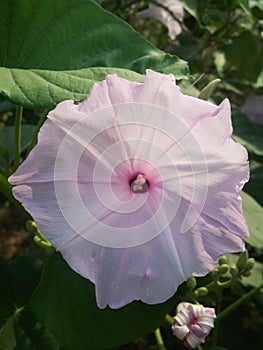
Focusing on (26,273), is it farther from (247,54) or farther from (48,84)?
(247,54)

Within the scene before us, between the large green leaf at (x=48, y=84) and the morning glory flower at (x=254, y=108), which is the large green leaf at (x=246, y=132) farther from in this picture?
the large green leaf at (x=48, y=84)

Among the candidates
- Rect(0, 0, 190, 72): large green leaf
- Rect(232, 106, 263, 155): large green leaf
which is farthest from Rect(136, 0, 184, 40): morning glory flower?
Rect(0, 0, 190, 72): large green leaf

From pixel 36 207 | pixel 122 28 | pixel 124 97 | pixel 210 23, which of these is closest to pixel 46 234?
pixel 36 207

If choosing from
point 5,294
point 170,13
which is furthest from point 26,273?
point 170,13

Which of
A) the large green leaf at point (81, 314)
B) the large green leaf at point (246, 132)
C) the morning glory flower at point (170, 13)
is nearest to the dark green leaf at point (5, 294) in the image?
the large green leaf at point (81, 314)

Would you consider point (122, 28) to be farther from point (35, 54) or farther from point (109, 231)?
point (109, 231)

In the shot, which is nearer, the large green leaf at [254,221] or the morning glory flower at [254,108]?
the large green leaf at [254,221]
